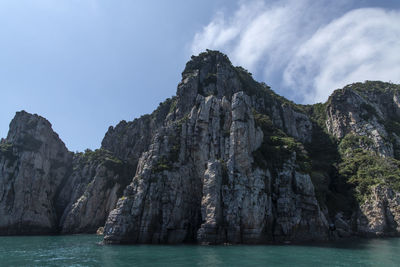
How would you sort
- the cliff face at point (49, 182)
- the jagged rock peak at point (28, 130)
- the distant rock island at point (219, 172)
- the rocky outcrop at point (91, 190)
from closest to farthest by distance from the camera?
the distant rock island at point (219, 172), the cliff face at point (49, 182), the rocky outcrop at point (91, 190), the jagged rock peak at point (28, 130)

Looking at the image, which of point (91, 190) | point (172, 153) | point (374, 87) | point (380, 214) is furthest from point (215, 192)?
point (374, 87)

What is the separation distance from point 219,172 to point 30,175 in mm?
68517

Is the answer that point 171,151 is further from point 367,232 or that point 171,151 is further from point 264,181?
point 367,232

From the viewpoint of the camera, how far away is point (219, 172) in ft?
192

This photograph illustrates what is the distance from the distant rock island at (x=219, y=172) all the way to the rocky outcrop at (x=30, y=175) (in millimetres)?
354

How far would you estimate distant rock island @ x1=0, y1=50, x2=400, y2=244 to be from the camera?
183ft

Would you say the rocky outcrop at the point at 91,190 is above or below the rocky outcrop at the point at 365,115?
below

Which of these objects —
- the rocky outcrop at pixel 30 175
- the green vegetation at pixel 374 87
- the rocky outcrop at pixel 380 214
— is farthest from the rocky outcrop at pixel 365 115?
the rocky outcrop at pixel 30 175

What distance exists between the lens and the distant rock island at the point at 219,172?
55.8 meters

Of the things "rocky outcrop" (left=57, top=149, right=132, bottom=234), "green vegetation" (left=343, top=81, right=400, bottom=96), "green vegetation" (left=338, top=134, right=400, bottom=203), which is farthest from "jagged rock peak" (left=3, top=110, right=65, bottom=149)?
"green vegetation" (left=343, top=81, right=400, bottom=96)

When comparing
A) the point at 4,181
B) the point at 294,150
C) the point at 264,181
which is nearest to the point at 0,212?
the point at 4,181

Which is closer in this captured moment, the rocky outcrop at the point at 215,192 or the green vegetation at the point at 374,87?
the rocky outcrop at the point at 215,192

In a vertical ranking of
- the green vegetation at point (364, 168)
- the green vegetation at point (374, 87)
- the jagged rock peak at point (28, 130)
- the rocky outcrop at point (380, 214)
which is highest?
the green vegetation at point (374, 87)

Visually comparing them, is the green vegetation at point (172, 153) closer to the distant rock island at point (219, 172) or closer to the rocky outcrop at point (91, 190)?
the distant rock island at point (219, 172)
